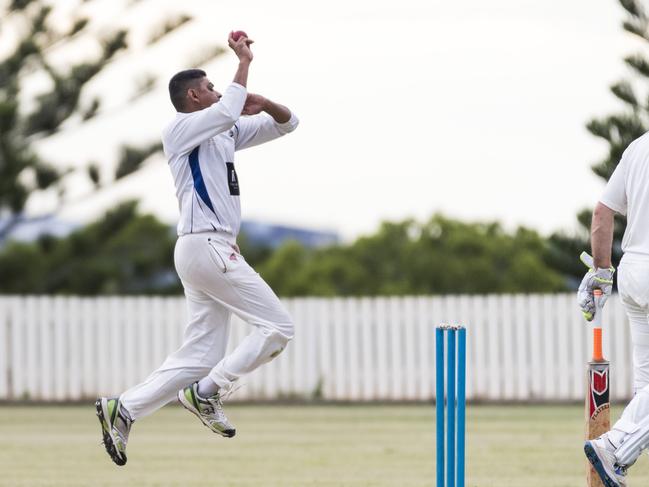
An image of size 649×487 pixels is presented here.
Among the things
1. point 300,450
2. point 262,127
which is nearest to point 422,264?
point 300,450

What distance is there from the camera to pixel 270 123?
8.33 meters

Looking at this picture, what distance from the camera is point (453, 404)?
6.63 meters

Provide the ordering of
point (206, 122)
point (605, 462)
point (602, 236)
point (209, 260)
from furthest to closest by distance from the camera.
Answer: point (209, 260), point (206, 122), point (602, 236), point (605, 462)

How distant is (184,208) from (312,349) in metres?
10.9

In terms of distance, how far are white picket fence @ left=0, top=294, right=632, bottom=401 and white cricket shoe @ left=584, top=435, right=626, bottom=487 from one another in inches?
439

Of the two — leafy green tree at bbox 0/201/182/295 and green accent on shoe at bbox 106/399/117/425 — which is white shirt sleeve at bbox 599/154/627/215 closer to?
green accent on shoe at bbox 106/399/117/425

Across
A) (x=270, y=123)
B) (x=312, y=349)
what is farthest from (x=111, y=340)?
(x=270, y=123)

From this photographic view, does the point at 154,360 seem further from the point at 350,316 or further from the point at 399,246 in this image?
the point at 399,246

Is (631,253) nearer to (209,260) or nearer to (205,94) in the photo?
(209,260)

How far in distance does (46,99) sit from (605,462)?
19481 millimetres

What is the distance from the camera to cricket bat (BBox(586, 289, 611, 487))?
690 cm

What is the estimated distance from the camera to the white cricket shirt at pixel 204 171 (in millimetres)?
7758

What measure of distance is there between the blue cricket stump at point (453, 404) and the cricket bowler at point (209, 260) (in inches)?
55.6

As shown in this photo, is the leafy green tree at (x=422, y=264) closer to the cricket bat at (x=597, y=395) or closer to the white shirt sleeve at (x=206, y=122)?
the white shirt sleeve at (x=206, y=122)
